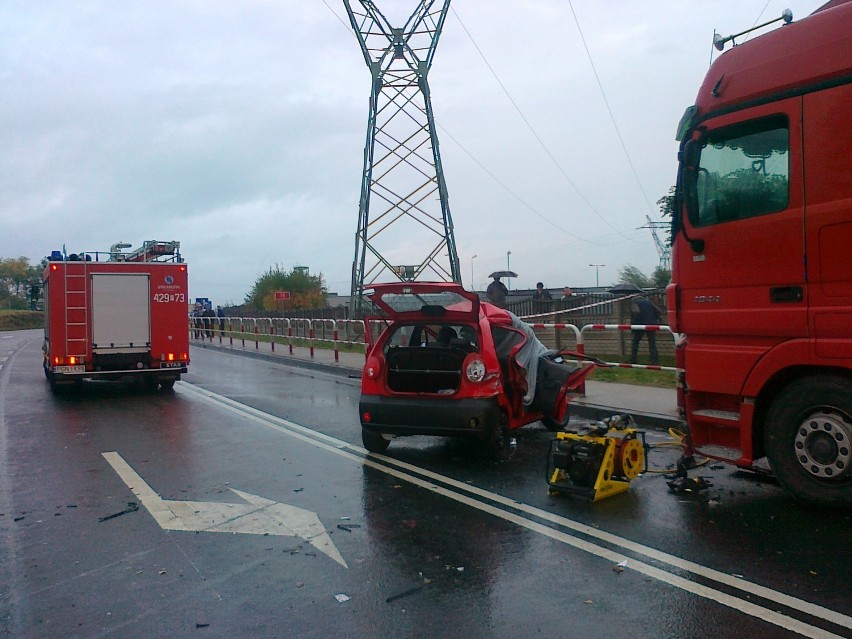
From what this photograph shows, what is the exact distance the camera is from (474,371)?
7.45m

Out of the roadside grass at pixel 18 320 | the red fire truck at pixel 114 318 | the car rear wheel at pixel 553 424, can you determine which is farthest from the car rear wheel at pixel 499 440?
the roadside grass at pixel 18 320

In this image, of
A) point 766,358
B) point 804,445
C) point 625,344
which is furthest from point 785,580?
point 625,344

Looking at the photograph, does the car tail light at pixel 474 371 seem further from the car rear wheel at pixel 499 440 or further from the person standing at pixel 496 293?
the person standing at pixel 496 293

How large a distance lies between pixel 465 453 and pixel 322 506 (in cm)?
238

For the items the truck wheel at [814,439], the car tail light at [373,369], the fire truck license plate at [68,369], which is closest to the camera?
the truck wheel at [814,439]

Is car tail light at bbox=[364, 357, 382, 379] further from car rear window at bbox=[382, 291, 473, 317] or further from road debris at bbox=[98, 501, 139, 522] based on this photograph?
road debris at bbox=[98, 501, 139, 522]

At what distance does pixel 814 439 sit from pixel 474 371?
312 cm

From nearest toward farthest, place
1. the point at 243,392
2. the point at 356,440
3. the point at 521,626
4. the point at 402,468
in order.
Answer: the point at 521,626, the point at 402,468, the point at 356,440, the point at 243,392

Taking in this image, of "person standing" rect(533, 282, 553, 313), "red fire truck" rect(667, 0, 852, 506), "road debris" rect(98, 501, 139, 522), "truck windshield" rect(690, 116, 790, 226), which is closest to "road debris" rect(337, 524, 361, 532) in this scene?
"road debris" rect(98, 501, 139, 522)

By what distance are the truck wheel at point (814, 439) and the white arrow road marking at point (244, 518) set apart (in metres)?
3.40

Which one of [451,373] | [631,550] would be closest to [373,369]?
[451,373]

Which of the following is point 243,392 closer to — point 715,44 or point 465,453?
point 465,453

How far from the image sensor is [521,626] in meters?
3.86

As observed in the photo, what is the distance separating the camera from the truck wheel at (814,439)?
5273 millimetres
